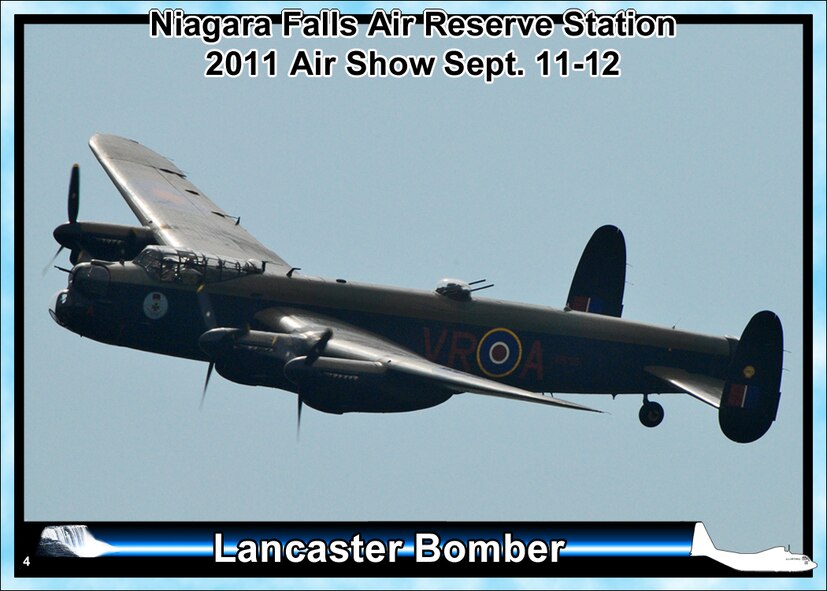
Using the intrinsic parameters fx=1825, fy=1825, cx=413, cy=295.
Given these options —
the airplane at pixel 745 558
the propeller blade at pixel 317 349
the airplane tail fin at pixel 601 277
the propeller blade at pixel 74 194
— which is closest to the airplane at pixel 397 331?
the propeller blade at pixel 317 349

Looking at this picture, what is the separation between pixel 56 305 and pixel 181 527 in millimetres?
9389

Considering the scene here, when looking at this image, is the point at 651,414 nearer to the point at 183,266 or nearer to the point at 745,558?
the point at 745,558

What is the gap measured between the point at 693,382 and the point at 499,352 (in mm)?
5336

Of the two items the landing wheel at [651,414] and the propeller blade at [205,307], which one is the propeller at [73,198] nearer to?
the propeller blade at [205,307]

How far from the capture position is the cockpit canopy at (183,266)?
48.4 m

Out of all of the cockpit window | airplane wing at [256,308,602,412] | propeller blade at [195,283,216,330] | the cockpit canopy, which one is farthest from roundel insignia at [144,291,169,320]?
airplane wing at [256,308,602,412]

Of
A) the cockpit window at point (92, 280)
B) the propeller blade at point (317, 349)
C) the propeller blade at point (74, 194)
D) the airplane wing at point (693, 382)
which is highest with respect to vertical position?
the propeller blade at point (74, 194)

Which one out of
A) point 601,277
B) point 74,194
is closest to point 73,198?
point 74,194

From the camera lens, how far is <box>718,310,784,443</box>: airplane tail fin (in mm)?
46250

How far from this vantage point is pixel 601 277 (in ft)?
175

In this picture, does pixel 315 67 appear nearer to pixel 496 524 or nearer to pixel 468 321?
pixel 468 321

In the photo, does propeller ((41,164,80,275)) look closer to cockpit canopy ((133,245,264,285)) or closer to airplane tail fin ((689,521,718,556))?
cockpit canopy ((133,245,264,285))

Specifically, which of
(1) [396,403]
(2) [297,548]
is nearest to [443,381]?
(1) [396,403]

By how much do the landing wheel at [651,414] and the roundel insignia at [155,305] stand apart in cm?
1320
